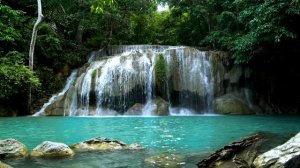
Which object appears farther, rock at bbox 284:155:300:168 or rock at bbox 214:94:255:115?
rock at bbox 214:94:255:115

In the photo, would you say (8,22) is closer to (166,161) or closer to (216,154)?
(166,161)

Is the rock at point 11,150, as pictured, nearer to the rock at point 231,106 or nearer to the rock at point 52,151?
the rock at point 52,151

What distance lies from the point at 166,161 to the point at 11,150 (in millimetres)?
3066

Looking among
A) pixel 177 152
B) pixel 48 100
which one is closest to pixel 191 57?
pixel 48 100

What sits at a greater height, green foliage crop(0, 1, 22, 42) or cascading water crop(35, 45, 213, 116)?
green foliage crop(0, 1, 22, 42)

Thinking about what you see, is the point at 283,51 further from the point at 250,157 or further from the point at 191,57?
the point at 250,157

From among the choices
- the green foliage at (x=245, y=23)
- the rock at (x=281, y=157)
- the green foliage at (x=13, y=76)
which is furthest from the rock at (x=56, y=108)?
the rock at (x=281, y=157)

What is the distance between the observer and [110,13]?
79.4 feet

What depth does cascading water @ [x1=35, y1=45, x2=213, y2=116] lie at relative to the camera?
1967cm

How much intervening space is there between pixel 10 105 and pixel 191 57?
10387 millimetres

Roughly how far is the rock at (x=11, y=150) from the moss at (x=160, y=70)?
13515mm

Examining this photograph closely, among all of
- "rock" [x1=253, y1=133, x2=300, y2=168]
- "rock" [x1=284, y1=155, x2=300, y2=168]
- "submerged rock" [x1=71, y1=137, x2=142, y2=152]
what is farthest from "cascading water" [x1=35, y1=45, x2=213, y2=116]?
"rock" [x1=284, y1=155, x2=300, y2=168]

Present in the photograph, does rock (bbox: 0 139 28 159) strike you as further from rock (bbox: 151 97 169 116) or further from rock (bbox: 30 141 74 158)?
rock (bbox: 151 97 169 116)

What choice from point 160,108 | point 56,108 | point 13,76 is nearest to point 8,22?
point 13,76
